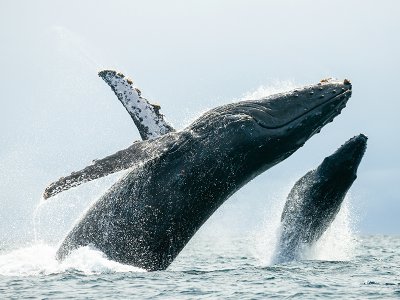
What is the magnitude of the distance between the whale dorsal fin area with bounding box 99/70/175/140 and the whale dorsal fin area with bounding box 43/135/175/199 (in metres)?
1.44

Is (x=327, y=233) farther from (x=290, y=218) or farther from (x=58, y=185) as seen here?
(x=58, y=185)

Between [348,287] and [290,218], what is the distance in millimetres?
4961

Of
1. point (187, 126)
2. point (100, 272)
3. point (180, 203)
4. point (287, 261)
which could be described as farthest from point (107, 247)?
point (287, 261)

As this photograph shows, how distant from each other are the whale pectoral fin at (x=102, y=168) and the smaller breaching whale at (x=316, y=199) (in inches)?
197

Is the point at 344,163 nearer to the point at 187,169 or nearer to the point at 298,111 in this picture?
the point at 298,111

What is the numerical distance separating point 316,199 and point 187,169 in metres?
4.44

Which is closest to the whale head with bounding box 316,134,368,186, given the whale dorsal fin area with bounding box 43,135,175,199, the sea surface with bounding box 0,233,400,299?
the sea surface with bounding box 0,233,400,299

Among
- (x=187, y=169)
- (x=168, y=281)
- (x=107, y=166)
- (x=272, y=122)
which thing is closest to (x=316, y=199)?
(x=272, y=122)

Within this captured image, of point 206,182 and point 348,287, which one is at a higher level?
point 206,182

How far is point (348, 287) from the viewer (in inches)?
483

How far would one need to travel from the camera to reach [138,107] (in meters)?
14.8

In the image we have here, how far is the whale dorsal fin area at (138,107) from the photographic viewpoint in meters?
14.6

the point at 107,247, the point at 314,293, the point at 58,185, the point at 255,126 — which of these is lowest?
the point at 314,293

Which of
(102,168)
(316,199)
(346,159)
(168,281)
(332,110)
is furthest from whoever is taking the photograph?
(316,199)
